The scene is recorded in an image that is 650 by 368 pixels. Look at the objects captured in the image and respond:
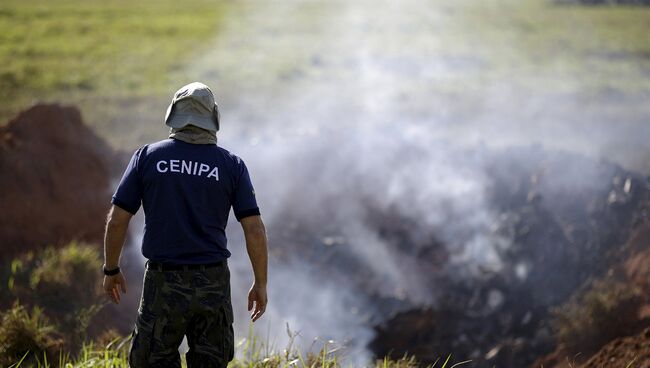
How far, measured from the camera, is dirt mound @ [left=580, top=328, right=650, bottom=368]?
5.52 metres

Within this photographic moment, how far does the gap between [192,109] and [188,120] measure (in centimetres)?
7

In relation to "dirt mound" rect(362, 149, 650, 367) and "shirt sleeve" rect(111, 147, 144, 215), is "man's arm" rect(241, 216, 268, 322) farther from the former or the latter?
"dirt mound" rect(362, 149, 650, 367)

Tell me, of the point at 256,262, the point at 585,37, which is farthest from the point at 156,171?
the point at 585,37

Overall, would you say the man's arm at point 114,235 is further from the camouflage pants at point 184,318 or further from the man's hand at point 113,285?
the camouflage pants at point 184,318

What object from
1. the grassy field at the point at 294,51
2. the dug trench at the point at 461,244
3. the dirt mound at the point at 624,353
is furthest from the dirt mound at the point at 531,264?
the grassy field at the point at 294,51

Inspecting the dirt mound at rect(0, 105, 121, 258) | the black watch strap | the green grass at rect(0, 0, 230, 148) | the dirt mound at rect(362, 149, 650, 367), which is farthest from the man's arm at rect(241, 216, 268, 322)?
the green grass at rect(0, 0, 230, 148)

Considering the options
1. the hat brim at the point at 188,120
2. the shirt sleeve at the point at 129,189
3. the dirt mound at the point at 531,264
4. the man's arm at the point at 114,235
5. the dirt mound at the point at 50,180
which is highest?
the hat brim at the point at 188,120

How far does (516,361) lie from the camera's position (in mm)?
7348

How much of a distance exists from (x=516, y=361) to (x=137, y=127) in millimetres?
10464

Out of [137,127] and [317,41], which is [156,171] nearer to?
[137,127]

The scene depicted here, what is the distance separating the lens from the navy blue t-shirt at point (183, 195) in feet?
12.3

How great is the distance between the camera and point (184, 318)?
3.87 meters

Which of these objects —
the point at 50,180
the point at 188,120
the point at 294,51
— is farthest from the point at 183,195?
the point at 294,51

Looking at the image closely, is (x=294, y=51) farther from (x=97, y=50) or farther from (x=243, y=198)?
(x=243, y=198)
